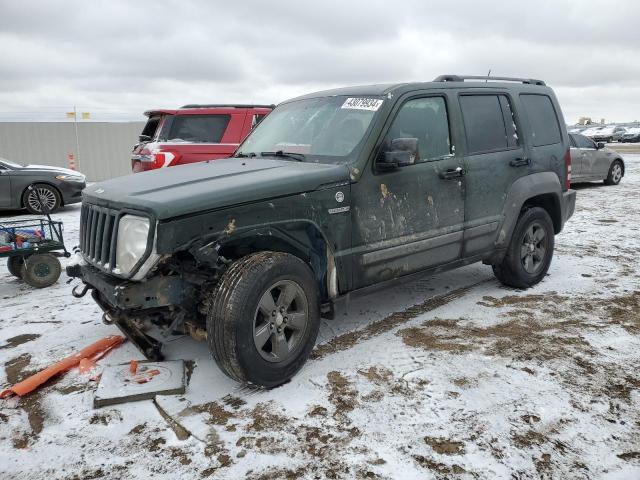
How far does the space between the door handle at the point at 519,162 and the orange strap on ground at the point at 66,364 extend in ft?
12.2

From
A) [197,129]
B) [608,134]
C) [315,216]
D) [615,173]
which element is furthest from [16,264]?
[608,134]

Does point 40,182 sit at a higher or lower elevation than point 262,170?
lower

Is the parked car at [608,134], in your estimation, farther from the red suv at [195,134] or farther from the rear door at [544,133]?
the rear door at [544,133]

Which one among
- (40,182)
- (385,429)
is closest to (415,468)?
(385,429)

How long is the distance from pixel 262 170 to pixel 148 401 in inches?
66.6

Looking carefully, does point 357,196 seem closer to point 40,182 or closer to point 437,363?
point 437,363

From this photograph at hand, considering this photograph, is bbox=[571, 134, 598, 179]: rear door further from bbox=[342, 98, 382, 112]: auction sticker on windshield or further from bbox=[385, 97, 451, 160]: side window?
bbox=[342, 98, 382, 112]: auction sticker on windshield

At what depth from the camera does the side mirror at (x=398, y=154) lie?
3648 millimetres

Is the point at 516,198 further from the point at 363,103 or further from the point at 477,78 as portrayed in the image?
the point at 363,103

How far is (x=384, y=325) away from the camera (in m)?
4.31

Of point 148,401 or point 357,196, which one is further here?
point 357,196

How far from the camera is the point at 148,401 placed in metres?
3.15

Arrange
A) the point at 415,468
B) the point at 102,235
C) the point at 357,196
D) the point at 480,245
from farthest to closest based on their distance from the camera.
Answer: the point at 480,245 < the point at 357,196 < the point at 102,235 < the point at 415,468

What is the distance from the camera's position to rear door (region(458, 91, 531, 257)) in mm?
4430
